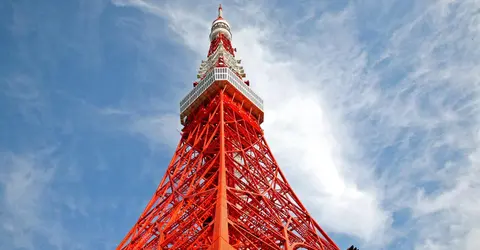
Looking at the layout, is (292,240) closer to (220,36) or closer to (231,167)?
(231,167)

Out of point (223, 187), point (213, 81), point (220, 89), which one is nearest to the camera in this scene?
point (223, 187)

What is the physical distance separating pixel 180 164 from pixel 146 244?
16.6ft

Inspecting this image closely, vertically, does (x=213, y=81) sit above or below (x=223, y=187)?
above

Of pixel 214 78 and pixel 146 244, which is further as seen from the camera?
pixel 214 78

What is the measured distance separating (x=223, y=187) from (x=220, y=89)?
8.47m

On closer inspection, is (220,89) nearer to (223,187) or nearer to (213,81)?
(213,81)

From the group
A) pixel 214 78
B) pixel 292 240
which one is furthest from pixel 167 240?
pixel 214 78

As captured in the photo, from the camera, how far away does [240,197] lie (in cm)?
1811

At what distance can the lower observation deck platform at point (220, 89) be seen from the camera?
986 inches

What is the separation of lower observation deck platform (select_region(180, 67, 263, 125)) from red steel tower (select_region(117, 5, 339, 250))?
0.15 ft

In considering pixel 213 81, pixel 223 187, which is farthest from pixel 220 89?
pixel 223 187

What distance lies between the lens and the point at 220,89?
25.0m

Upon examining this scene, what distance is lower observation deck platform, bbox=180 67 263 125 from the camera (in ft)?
82.2

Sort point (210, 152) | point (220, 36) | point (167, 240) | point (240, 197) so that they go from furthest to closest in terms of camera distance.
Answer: point (220, 36)
point (210, 152)
point (240, 197)
point (167, 240)
